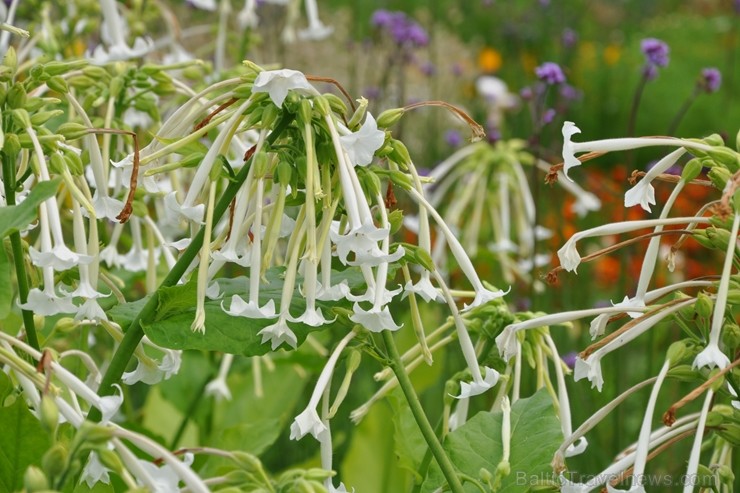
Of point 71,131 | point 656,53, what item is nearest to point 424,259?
point 71,131

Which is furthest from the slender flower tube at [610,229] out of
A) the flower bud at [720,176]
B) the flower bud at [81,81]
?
the flower bud at [81,81]

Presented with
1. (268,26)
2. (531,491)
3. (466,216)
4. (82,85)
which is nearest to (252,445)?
(82,85)

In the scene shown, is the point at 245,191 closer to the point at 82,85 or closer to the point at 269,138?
the point at 269,138

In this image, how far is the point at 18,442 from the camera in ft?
3.07

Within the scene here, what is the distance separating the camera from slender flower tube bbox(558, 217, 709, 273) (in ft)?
3.10

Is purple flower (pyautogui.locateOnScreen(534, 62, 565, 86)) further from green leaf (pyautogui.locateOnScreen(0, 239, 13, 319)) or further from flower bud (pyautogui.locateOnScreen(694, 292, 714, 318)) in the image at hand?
green leaf (pyautogui.locateOnScreen(0, 239, 13, 319))

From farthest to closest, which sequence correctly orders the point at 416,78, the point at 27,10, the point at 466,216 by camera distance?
1. the point at 416,78
2. the point at 466,216
3. the point at 27,10

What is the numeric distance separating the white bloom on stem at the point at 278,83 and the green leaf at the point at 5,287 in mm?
258

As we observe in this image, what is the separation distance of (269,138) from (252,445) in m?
0.78

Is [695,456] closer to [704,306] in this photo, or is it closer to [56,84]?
[704,306]

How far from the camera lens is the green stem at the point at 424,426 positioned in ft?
3.16

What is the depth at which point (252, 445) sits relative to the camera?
1630 millimetres

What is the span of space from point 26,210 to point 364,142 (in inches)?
10.7

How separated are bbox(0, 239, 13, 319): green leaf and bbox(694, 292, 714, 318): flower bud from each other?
22.7 inches
